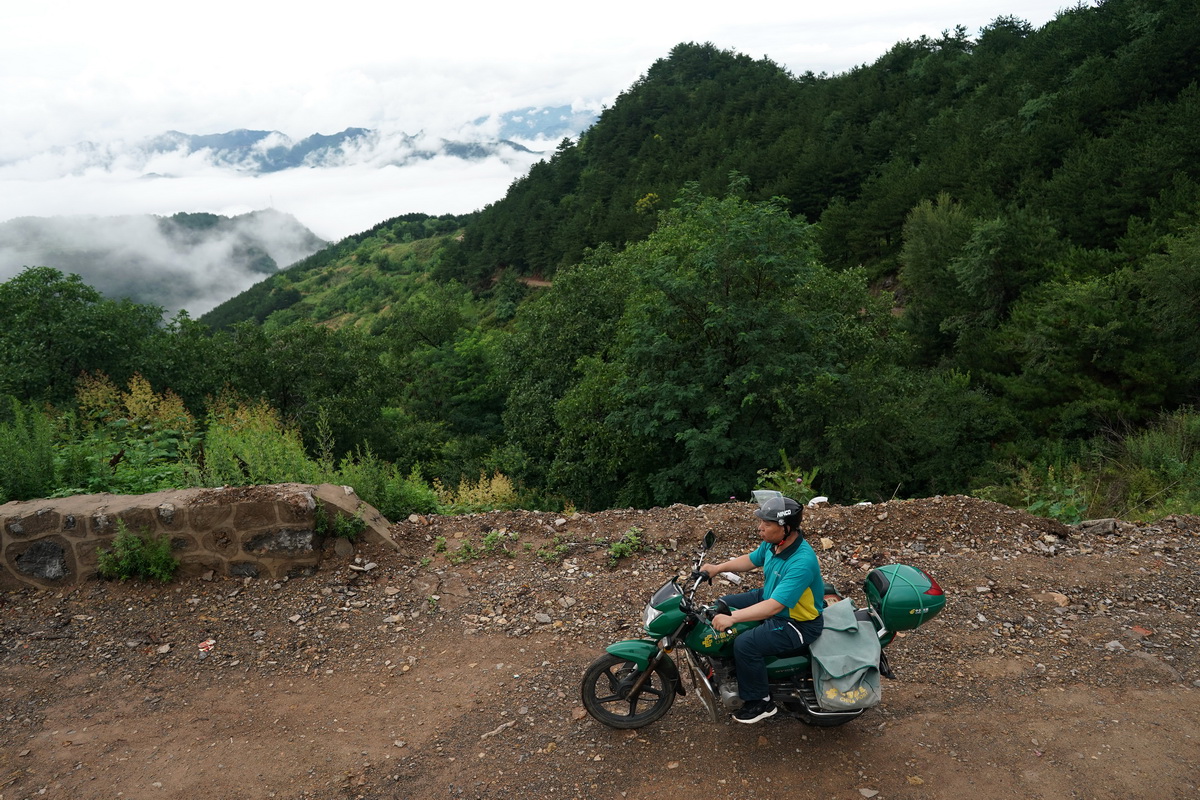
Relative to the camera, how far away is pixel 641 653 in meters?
4.29

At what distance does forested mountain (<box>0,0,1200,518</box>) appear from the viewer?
14016 mm

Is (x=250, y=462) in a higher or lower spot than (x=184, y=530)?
higher

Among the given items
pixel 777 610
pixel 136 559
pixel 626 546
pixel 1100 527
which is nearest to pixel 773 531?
pixel 777 610

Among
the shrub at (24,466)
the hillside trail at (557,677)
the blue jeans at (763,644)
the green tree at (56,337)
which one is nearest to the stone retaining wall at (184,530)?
the hillside trail at (557,677)

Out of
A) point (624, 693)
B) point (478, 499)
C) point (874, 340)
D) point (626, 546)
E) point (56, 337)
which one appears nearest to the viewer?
point (624, 693)

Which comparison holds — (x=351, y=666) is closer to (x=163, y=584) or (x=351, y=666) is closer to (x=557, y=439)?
(x=163, y=584)

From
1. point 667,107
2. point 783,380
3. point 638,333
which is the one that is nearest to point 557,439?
point 638,333

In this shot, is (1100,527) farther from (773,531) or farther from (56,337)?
(56,337)

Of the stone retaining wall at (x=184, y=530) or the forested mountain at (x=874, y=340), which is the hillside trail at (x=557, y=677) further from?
the forested mountain at (x=874, y=340)

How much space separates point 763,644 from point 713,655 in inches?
13.8

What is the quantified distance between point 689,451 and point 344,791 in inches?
436

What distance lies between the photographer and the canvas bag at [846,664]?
13.2 ft

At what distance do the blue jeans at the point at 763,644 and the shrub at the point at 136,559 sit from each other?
531 cm

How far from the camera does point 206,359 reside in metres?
20.3
